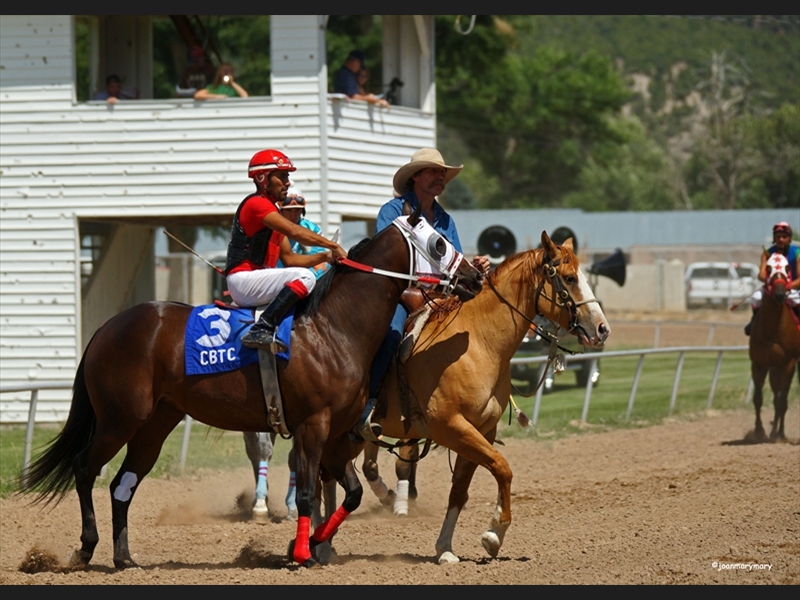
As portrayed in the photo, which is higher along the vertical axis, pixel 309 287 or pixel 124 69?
pixel 124 69

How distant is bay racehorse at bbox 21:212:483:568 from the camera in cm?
744

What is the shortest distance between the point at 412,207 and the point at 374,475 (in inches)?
105

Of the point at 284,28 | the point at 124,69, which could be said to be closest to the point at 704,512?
the point at 284,28

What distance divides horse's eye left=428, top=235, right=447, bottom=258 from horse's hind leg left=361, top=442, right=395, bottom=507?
8.58 ft

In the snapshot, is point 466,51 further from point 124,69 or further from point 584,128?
point 584,128

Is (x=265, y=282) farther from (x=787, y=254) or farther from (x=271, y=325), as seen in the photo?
(x=787, y=254)

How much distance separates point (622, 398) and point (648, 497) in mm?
9864

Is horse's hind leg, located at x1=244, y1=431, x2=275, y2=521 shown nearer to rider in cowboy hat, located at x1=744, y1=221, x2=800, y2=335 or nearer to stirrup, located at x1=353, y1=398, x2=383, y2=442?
stirrup, located at x1=353, y1=398, x2=383, y2=442

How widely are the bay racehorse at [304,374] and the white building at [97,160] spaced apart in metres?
9.13

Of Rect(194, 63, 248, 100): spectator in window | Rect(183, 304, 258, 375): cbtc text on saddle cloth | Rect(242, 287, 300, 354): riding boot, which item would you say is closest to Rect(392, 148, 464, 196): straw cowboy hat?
Rect(242, 287, 300, 354): riding boot

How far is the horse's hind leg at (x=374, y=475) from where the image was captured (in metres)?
9.82

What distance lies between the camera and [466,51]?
36531 millimetres

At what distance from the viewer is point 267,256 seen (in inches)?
311

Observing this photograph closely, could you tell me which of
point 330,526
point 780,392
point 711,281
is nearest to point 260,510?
point 330,526
